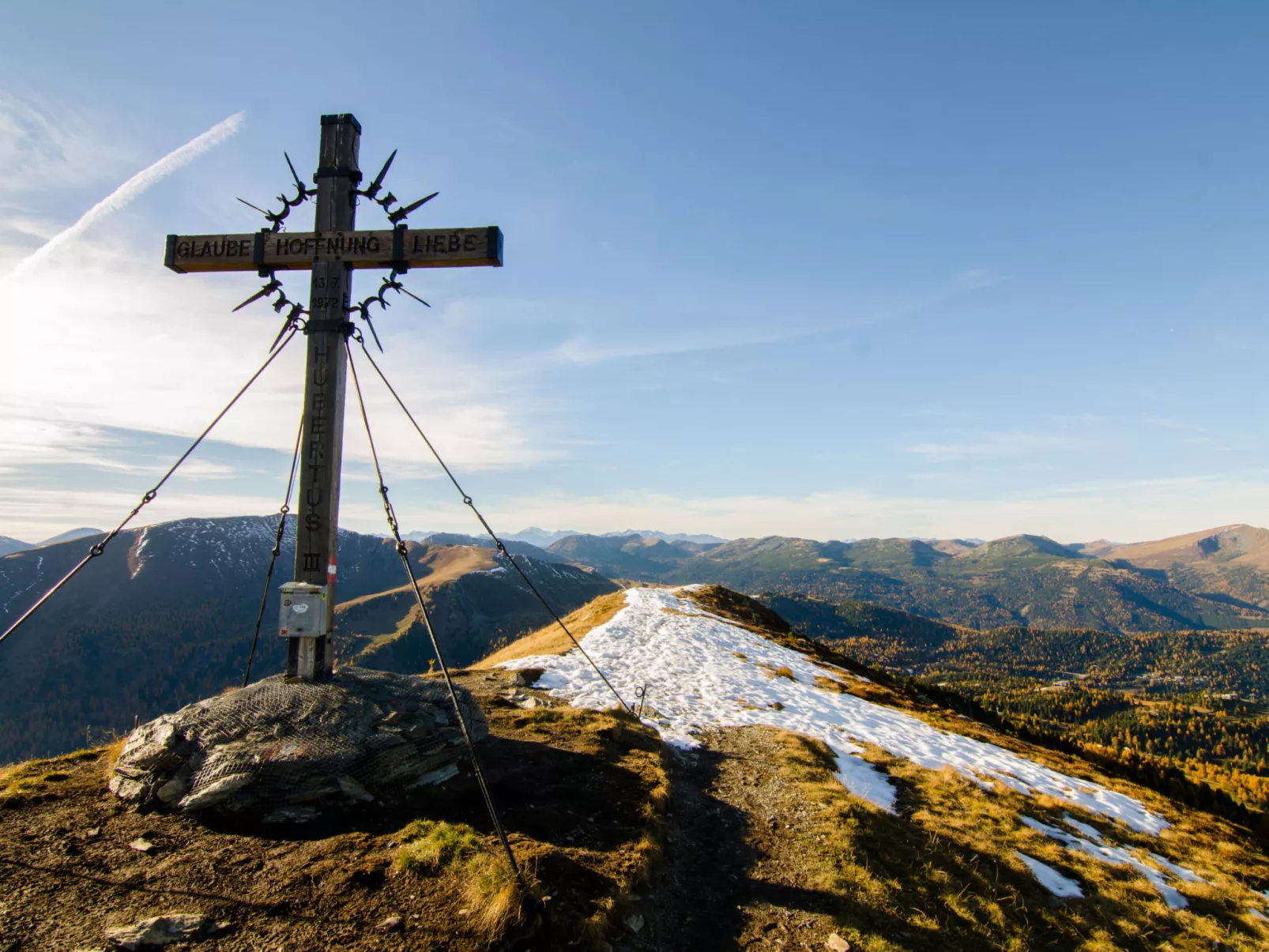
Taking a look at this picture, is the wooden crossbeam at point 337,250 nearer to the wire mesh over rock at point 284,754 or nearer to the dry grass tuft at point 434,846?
the wire mesh over rock at point 284,754

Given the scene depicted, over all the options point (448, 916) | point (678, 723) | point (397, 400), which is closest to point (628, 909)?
point (448, 916)

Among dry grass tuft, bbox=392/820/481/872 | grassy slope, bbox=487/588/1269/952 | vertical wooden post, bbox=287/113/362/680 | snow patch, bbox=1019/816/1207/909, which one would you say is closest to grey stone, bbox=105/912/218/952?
dry grass tuft, bbox=392/820/481/872

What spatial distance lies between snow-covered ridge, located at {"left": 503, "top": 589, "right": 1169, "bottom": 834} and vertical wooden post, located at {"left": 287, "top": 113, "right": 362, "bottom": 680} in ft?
40.5

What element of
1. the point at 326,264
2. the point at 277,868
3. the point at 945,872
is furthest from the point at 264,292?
the point at 945,872

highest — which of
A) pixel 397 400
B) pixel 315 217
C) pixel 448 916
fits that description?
pixel 315 217

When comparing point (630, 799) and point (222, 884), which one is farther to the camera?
point (630, 799)

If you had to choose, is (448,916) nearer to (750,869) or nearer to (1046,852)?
(750,869)

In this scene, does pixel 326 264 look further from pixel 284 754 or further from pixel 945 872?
pixel 945 872

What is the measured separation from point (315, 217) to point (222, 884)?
11.9 m

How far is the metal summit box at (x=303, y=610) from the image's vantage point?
11.6 metres

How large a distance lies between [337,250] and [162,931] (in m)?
11.4

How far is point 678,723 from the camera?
73.3 ft

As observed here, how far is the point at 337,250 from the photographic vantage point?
12.2 meters

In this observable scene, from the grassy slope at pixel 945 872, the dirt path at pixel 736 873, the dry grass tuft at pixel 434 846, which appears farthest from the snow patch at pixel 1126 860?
the dry grass tuft at pixel 434 846
